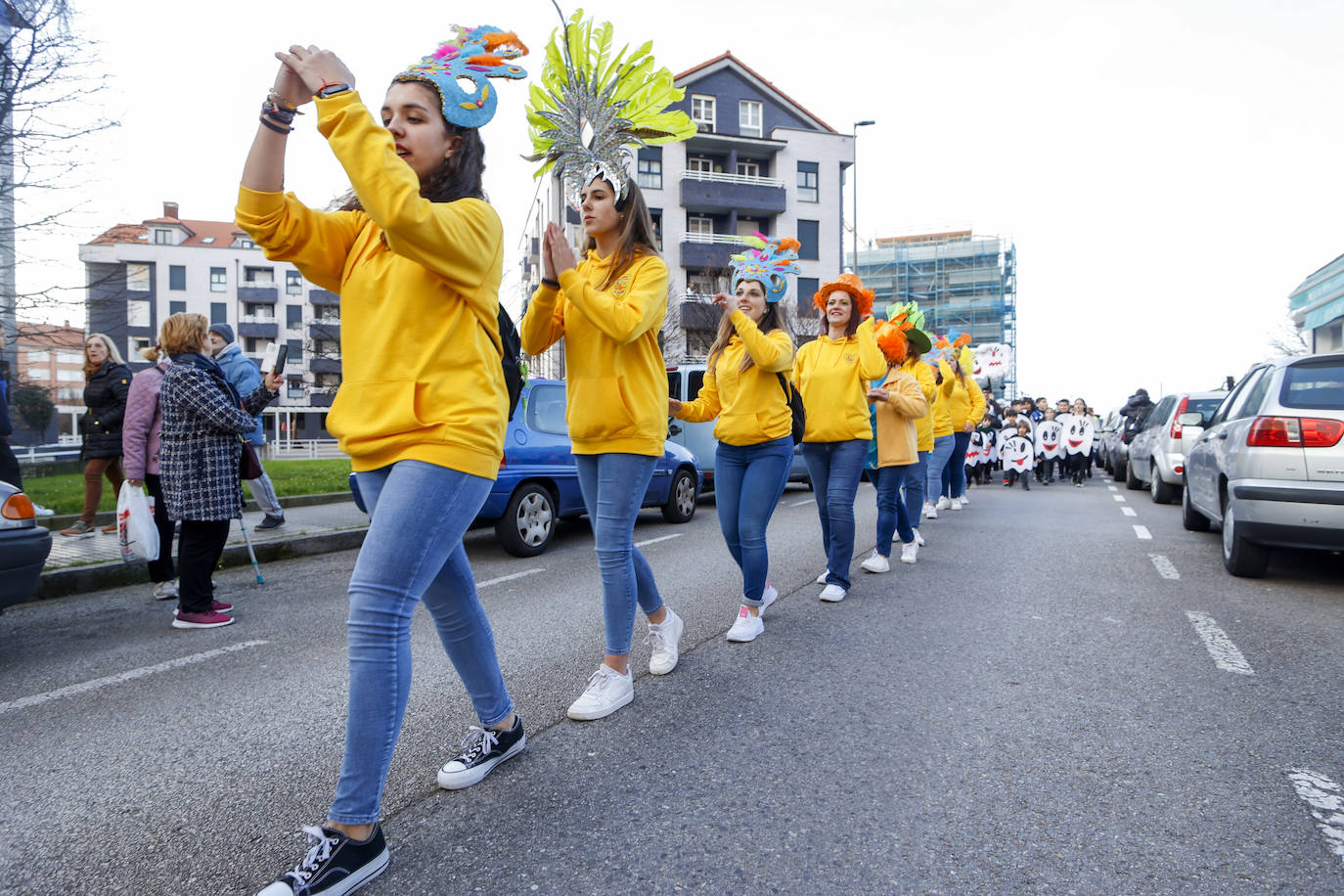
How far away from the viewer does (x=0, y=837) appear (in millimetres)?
2406

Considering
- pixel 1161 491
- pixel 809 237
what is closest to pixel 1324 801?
pixel 1161 491

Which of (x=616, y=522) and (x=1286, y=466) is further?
(x=1286, y=466)

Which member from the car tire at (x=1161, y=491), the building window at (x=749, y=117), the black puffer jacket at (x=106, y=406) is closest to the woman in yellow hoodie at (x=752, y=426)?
the black puffer jacket at (x=106, y=406)

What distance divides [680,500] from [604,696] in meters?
6.88

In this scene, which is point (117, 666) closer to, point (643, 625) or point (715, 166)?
point (643, 625)

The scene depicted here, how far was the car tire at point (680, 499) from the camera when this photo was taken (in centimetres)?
997

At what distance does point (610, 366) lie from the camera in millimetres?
3131

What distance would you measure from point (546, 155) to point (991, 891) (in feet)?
9.76

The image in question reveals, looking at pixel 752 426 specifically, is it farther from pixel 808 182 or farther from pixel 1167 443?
pixel 808 182

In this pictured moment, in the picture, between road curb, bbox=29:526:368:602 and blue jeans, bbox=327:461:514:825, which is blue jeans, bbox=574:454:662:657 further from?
road curb, bbox=29:526:368:602

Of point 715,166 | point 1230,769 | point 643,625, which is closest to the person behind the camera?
point 1230,769

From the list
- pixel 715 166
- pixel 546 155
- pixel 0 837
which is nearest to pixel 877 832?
pixel 0 837

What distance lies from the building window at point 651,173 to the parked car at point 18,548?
3569cm

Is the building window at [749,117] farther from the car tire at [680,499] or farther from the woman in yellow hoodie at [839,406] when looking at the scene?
the woman in yellow hoodie at [839,406]
